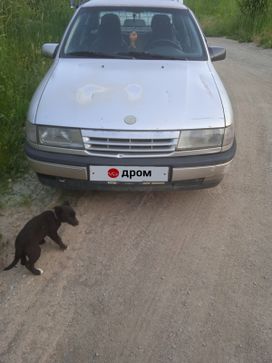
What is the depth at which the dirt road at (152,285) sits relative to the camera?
7.28 ft

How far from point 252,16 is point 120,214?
12.3 meters

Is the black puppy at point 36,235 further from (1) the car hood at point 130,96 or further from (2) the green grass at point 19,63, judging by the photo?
(2) the green grass at point 19,63

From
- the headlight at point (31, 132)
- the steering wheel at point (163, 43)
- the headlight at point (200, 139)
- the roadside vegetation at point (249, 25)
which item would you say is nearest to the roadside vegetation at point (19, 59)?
the roadside vegetation at point (249, 25)

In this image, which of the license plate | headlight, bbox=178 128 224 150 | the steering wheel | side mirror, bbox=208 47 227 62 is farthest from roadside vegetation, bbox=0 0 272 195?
side mirror, bbox=208 47 227 62

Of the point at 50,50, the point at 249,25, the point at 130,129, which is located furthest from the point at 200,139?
the point at 249,25

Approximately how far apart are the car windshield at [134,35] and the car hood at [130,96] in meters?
0.24

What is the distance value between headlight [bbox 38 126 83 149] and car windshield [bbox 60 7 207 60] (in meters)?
1.29

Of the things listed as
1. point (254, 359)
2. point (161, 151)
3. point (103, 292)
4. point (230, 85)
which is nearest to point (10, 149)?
point (161, 151)

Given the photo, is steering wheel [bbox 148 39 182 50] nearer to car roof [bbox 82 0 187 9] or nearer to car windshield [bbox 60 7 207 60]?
car windshield [bbox 60 7 207 60]

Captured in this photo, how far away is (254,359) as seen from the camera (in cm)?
217

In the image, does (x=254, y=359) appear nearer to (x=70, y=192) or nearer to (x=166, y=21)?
(x=70, y=192)

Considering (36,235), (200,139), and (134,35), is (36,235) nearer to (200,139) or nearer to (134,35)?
(200,139)

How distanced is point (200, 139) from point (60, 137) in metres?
1.06

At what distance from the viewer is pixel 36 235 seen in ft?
8.91
